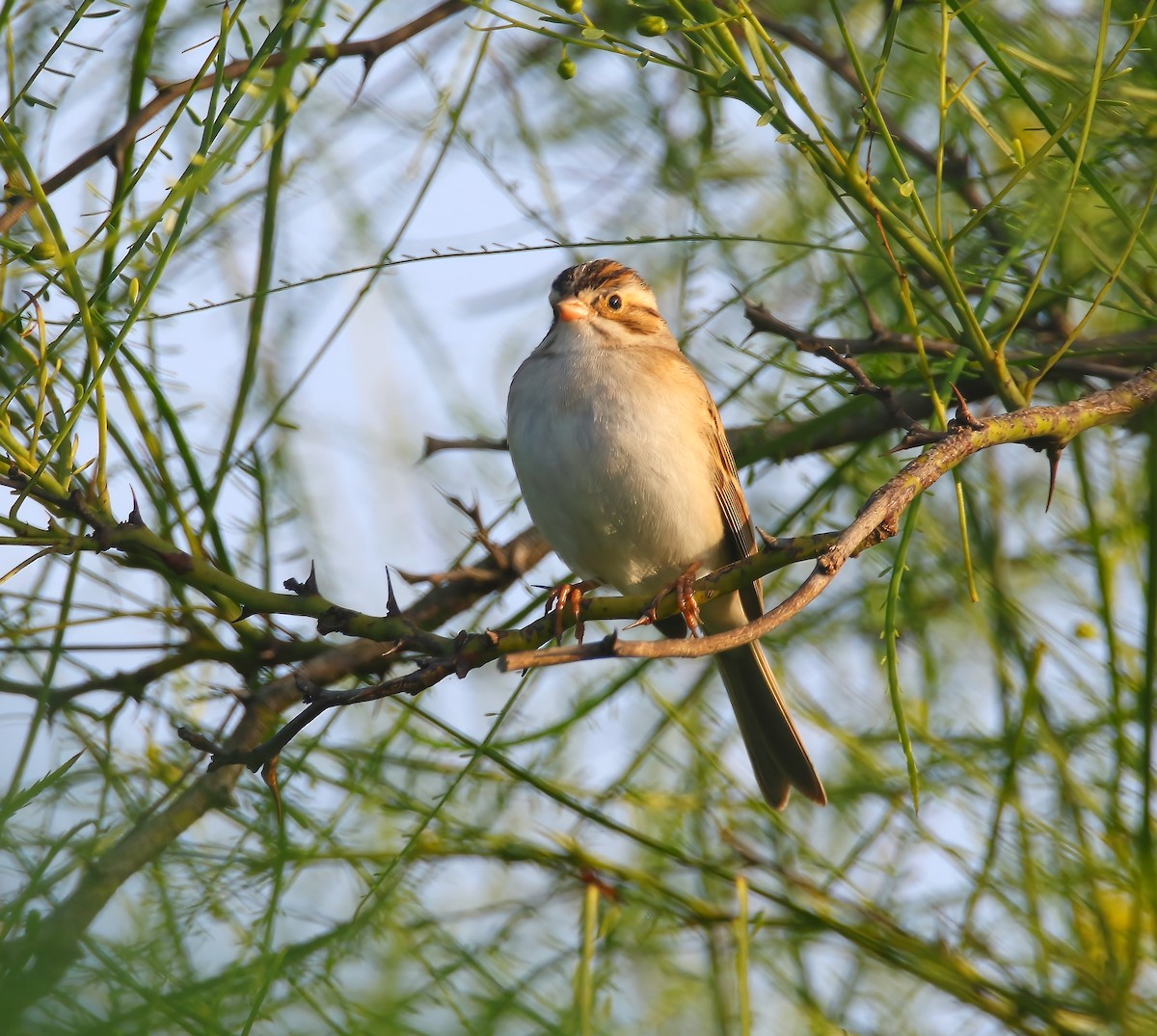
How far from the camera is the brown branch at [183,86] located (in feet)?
9.12

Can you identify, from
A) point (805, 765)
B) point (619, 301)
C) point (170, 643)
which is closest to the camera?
point (170, 643)

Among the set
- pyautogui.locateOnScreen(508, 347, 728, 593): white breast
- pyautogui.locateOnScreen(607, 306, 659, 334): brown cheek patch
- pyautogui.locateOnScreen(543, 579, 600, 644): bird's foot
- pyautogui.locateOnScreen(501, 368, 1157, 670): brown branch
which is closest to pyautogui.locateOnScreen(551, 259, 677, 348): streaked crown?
pyautogui.locateOnScreen(607, 306, 659, 334): brown cheek patch

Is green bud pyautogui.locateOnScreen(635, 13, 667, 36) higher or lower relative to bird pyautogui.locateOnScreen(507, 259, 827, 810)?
lower

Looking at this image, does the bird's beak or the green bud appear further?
the bird's beak

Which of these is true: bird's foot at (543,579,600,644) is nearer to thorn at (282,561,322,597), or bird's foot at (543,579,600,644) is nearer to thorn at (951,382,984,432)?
thorn at (282,561,322,597)

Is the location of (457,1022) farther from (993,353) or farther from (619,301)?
(619,301)

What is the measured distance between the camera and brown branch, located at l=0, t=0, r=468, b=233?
2779 millimetres

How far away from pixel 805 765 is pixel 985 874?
1.37 meters

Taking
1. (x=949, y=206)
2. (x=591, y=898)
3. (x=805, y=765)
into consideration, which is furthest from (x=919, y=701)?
(x=949, y=206)

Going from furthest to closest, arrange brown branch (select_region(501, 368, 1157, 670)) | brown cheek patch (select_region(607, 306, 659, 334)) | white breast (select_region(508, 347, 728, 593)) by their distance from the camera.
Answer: brown cheek patch (select_region(607, 306, 659, 334)), white breast (select_region(508, 347, 728, 593)), brown branch (select_region(501, 368, 1157, 670))

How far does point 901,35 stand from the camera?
13.3 ft

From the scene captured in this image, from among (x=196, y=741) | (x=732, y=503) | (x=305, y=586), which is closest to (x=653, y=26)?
(x=305, y=586)

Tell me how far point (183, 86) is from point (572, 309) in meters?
1.76

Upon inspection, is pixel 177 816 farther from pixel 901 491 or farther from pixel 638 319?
pixel 638 319
